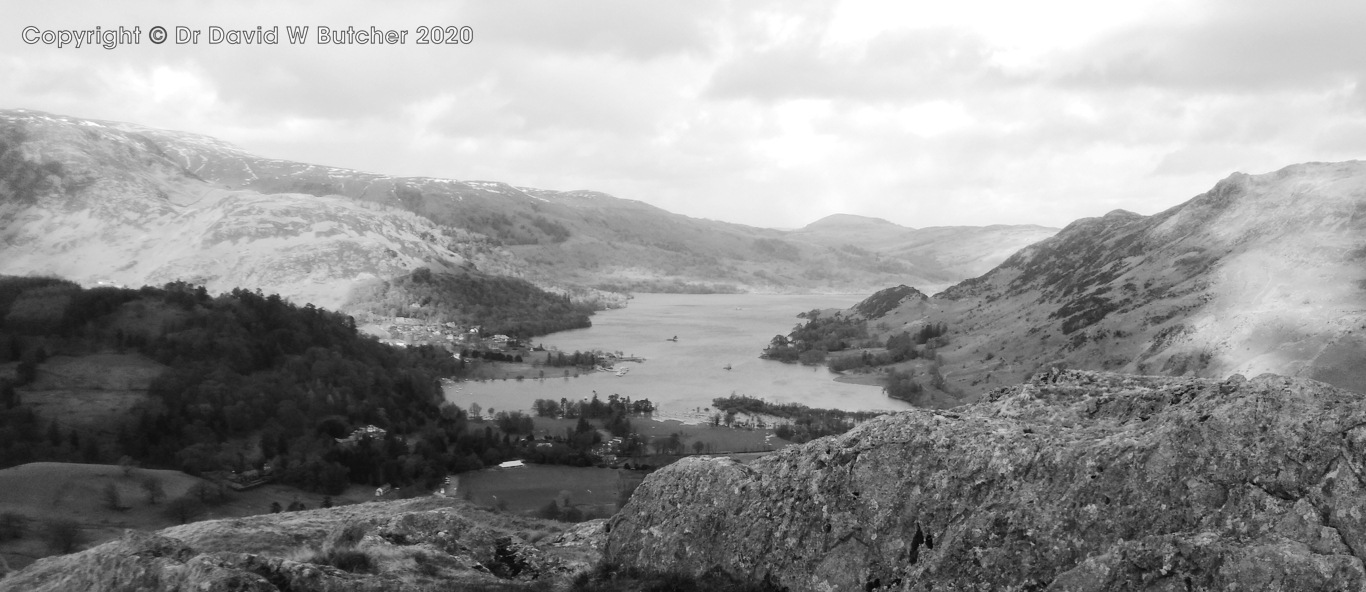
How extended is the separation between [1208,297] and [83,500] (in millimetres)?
76320

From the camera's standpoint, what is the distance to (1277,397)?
30.4 feet

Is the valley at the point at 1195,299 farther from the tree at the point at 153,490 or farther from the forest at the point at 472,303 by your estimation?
the forest at the point at 472,303

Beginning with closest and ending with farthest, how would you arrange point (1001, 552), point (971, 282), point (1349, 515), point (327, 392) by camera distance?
point (1349, 515) < point (1001, 552) < point (327, 392) < point (971, 282)

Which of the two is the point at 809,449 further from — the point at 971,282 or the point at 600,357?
the point at 971,282

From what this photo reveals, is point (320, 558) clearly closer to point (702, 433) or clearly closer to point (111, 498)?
point (111, 498)

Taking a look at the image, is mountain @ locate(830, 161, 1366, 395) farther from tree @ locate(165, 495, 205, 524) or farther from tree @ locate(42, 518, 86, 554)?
tree @ locate(165, 495, 205, 524)

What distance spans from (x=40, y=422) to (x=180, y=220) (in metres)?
113

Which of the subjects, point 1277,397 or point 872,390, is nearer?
point 1277,397

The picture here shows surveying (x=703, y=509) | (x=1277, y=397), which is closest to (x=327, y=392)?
(x=703, y=509)

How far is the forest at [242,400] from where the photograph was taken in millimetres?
58906

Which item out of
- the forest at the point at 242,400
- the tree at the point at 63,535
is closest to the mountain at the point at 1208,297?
the forest at the point at 242,400

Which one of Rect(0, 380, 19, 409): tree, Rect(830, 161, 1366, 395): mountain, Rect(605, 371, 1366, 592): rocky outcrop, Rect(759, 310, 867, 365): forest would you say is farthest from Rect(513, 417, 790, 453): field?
Rect(605, 371, 1366, 592): rocky outcrop

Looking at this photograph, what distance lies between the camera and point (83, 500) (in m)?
39.5

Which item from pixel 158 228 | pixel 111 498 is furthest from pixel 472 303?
pixel 111 498
